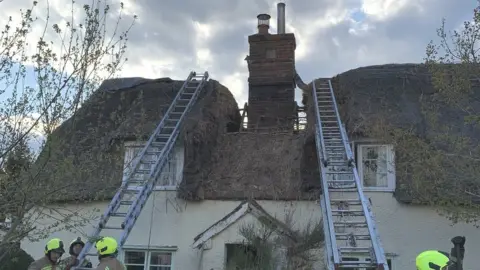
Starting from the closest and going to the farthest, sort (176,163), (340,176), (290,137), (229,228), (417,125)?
(340,176), (229,228), (417,125), (176,163), (290,137)

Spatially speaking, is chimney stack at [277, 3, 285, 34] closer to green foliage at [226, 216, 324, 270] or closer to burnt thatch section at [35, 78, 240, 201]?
burnt thatch section at [35, 78, 240, 201]

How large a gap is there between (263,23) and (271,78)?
1.92 metres

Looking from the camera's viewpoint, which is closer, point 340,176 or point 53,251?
point 53,251

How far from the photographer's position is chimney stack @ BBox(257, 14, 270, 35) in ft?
54.4

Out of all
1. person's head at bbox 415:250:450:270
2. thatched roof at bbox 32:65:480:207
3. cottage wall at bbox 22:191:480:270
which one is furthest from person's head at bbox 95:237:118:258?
cottage wall at bbox 22:191:480:270

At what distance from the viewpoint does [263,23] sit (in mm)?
16641

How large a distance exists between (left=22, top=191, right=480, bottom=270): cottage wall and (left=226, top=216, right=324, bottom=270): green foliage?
52 centimetres

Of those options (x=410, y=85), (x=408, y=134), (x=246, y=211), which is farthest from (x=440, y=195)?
(x=410, y=85)

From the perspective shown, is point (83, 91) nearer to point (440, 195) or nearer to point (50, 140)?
point (50, 140)

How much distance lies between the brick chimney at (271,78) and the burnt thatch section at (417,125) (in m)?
0.74

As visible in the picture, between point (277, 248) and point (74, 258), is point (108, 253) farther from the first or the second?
point (277, 248)

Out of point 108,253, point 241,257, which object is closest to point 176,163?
point 241,257

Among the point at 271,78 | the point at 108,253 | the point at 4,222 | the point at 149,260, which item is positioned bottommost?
the point at 149,260

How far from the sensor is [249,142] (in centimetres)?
1388
